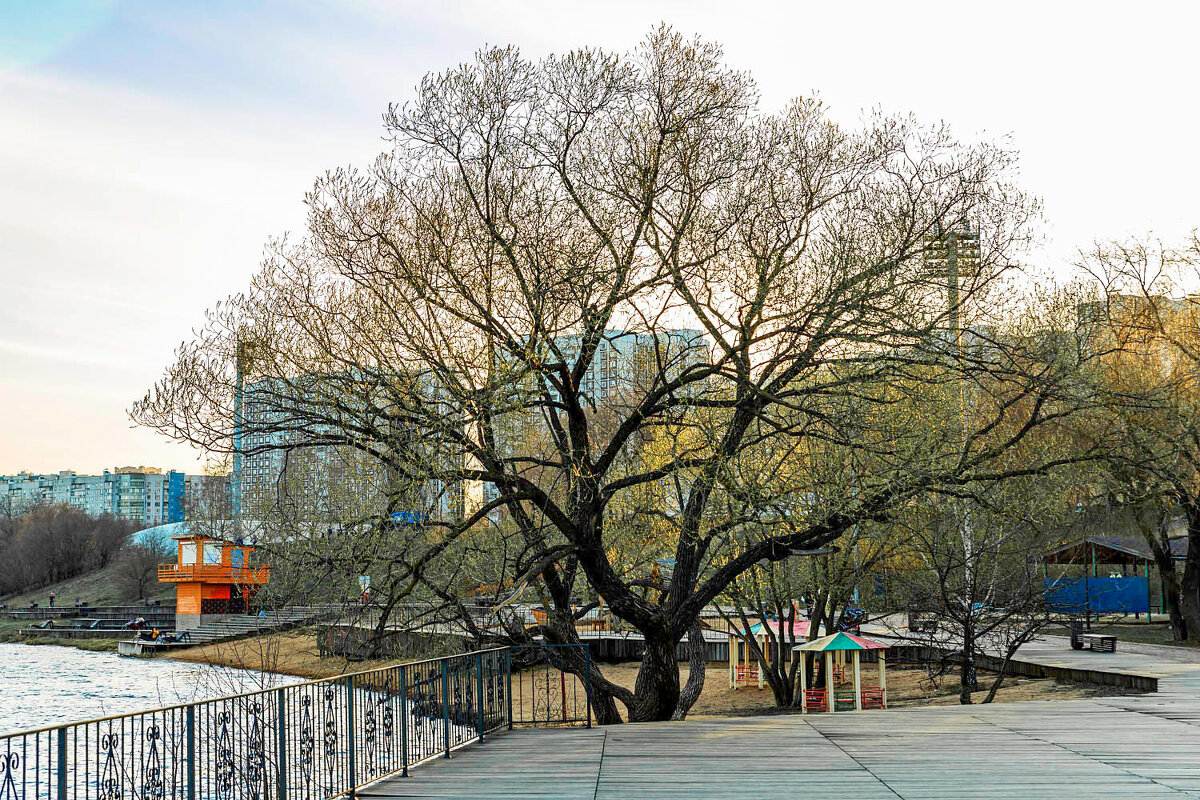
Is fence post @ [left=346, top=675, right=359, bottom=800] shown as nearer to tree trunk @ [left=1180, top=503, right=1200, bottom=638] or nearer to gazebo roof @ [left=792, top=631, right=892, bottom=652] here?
gazebo roof @ [left=792, top=631, right=892, bottom=652]

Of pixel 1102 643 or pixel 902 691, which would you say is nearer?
pixel 1102 643

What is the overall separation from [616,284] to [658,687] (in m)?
6.50

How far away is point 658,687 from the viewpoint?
1512 centimetres

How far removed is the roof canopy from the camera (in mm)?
36438

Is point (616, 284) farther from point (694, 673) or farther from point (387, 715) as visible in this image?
point (694, 673)

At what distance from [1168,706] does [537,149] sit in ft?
38.2

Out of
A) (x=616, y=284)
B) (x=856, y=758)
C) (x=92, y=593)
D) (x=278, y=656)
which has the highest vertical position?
(x=616, y=284)

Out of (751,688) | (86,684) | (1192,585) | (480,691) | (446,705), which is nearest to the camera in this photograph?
(446,705)

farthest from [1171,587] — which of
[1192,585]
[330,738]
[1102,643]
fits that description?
[330,738]

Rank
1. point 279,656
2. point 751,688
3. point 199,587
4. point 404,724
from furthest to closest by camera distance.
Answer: point 199,587, point 279,656, point 751,688, point 404,724

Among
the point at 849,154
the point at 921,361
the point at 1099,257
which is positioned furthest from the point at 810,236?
the point at 1099,257

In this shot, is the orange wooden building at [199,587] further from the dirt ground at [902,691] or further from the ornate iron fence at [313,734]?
the ornate iron fence at [313,734]

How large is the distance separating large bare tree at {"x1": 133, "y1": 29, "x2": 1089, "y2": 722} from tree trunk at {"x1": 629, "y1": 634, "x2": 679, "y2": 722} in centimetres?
167

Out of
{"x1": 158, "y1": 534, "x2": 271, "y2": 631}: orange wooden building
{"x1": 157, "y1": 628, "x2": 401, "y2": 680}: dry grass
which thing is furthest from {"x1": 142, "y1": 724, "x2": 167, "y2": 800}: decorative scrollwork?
{"x1": 158, "y1": 534, "x2": 271, "y2": 631}: orange wooden building
